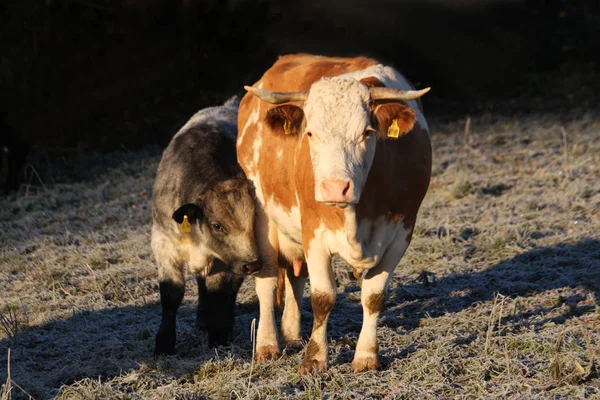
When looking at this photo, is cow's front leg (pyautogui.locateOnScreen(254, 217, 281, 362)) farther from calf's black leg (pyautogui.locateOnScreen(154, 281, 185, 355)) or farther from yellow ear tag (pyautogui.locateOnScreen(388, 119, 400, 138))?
yellow ear tag (pyautogui.locateOnScreen(388, 119, 400, 138))

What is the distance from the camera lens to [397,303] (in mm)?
7352

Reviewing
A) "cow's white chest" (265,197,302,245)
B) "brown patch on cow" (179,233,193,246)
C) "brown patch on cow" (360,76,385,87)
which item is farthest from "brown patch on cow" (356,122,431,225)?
"brown patch on cow" (179,233,193,246)

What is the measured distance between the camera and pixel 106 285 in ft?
26.4

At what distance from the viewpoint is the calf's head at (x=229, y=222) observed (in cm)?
657

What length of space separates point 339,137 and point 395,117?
16.9 inches

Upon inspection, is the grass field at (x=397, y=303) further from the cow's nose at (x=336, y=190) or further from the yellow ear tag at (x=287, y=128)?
the yellow ear tag at (x=287, y=128)

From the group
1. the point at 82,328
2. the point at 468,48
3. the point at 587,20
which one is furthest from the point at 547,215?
the point at 587,20

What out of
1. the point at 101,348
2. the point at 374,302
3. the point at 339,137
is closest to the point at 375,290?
the point at 374,302

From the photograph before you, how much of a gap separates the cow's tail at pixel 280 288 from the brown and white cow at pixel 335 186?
0.26ft

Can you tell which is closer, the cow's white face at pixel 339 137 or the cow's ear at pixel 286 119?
the cow's white face at pixel 339 137

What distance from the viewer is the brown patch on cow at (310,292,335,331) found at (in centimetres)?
573

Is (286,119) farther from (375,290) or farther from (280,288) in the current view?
(280,288)

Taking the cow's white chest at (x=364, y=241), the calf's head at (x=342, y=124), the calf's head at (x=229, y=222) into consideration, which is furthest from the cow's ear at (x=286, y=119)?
the calf's head at (x=229, y=222)

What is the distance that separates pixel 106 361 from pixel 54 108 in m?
9.71
